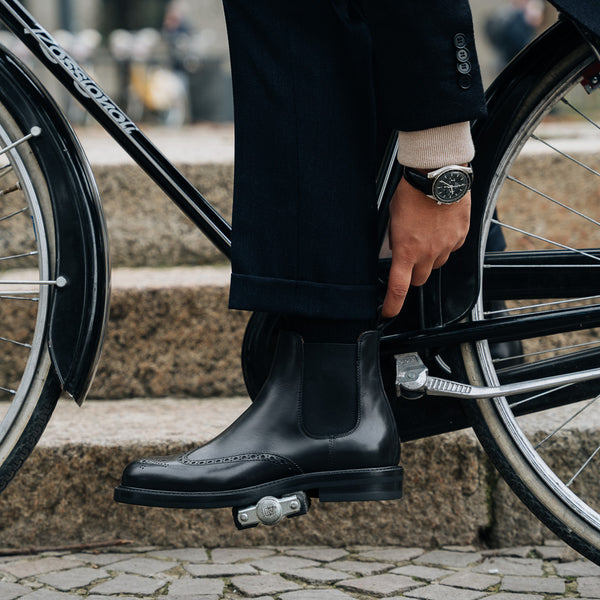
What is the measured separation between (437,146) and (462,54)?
131mm

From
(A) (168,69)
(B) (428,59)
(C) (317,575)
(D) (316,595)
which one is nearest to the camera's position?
(B) (428,59)

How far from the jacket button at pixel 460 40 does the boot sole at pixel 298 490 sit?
0.64m

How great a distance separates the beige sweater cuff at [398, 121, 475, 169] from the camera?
131 centimetres

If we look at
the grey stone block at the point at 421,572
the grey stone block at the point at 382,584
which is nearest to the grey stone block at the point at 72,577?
the grey stone block at the point at 382,584

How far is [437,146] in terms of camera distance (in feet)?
4.32

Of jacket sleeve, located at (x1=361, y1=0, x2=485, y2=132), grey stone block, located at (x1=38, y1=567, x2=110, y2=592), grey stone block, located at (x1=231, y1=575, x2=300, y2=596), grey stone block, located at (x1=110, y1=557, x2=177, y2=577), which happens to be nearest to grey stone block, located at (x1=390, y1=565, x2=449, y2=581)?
grey stone block, located at (x1=231, y1=575, x2=300, y2=596)

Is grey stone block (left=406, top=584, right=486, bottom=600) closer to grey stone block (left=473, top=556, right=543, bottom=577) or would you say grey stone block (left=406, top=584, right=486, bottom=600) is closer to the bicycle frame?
grey stone block (left=473, top=556, right=543, bottom=577)

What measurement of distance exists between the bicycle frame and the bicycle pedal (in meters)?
0.29

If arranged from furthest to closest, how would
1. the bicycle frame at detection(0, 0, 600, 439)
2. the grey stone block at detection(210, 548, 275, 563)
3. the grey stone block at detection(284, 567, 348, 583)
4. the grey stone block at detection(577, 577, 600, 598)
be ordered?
1. the grey stone block at detection(210, 548, 275, 563)
2. the grey stone block at detection(284, 567, 348, 583)
3. the grey stone block at detection(577, 577, 600, 598)
4. the bicycle frame at detection(0, 0, 600, 439)

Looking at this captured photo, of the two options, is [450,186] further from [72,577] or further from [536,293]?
[72,577]

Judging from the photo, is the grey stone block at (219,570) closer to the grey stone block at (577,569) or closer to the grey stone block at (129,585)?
A: the grey stone block at (129,585)

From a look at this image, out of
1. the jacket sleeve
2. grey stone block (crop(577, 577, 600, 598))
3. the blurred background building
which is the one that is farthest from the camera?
the blurred background building

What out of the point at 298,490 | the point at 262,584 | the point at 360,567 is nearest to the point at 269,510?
the point at 298,490

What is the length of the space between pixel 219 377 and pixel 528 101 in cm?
117
